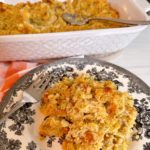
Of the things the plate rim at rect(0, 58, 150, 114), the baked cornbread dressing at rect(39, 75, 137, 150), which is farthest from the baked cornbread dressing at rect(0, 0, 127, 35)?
the baked cornbread dressing at rect(39, 75, 137, 150)

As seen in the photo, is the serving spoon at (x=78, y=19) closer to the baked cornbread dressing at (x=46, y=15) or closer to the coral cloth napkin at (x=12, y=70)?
the baked cornbread dressing at (x=46, y=15)

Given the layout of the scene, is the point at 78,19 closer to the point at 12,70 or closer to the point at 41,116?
the point at 12,70

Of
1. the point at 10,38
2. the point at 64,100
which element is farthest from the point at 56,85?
the point at 10,38

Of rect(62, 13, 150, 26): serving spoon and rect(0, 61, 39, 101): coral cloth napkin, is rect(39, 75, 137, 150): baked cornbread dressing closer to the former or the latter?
rect(0, 61, 39, 101): coral cloth napkin

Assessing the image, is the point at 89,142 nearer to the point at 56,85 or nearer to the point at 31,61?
the point at 56,85

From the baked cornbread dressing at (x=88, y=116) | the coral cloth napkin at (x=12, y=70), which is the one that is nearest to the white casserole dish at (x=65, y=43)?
the coral cloth napkin at (x=12, y=70)

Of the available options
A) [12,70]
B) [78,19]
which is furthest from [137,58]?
[12,70]
